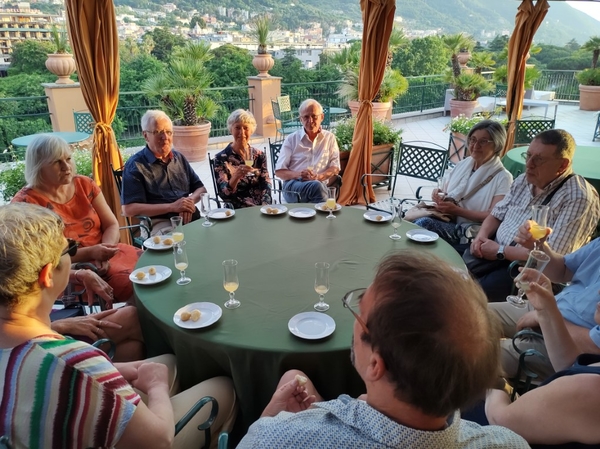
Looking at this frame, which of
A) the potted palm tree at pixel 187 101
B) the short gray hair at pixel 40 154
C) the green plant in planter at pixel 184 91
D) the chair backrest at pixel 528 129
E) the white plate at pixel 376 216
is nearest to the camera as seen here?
the short gray hair at pixel 40 154

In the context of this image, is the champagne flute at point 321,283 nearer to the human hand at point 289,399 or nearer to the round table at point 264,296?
the round table at point 264,296

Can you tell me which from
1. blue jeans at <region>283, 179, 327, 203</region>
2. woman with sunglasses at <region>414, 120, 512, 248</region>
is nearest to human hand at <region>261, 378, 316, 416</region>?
woman with sunglasses at <region>414, 120, 512, 248</region>

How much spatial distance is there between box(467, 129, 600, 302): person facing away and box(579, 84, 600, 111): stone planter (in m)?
12.4

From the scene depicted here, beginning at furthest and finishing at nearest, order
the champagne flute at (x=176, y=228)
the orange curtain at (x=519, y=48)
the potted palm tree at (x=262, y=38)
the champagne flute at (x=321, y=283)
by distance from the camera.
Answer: the potted palm tree at (x=262, y=38) → the orange curtain at (x=519, y=48) → the champagne flute at (x=176, y=228) → the champagne flute at (x=321, y=283)

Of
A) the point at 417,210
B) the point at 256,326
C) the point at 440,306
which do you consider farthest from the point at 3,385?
the point at 417,210

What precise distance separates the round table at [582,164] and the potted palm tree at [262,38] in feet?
21.3

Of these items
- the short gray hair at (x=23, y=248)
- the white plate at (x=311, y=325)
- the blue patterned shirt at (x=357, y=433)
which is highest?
the short gray hair at (x=23, y=248)

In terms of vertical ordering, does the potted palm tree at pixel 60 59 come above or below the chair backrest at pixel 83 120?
above

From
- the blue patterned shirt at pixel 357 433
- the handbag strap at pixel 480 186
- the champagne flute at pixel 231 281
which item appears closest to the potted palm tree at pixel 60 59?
the handbag strap at pixel 480 186

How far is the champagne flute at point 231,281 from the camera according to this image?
1.68m

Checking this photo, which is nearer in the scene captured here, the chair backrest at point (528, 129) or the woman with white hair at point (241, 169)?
the woman with white hair at point (241, 169)

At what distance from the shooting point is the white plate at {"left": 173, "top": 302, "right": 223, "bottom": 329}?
63.5 inches

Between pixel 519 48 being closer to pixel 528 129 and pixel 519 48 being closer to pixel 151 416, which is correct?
pixel 528 129

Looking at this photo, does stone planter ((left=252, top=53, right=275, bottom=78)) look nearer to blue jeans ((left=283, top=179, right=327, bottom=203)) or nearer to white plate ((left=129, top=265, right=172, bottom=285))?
blue jeans ((left=283, top=179, right=327, bottom=203))
